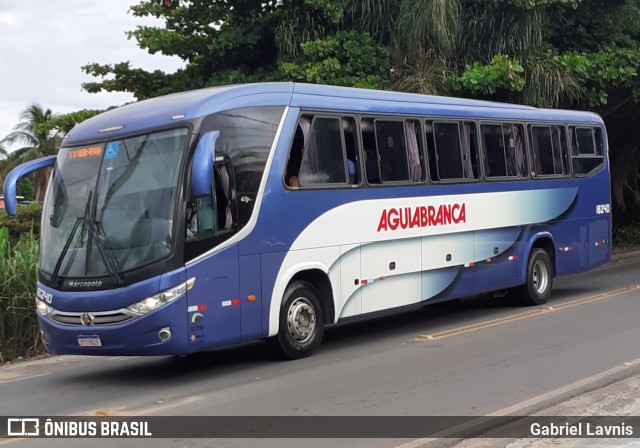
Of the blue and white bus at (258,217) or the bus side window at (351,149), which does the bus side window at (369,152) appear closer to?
the blue and white bus at (258,217)

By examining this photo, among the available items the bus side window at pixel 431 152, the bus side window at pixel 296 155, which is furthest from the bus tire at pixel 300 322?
the bus side window at pixel 431 152

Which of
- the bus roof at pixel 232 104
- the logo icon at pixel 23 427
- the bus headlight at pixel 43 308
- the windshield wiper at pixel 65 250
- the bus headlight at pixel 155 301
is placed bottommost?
the logo icon at pixel 23 427

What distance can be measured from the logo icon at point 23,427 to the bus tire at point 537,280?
9575 millimetres

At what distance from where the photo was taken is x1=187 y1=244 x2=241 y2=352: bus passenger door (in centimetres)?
969

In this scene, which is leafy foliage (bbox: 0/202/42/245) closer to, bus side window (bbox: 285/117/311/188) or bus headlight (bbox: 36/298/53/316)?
bus headlight (bbox: 36/298/53/316)

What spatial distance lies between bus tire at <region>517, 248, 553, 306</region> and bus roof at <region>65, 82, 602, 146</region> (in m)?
3.79

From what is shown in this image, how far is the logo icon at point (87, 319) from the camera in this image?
31.7 ft

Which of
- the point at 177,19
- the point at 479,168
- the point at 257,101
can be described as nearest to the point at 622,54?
the point at 479,168

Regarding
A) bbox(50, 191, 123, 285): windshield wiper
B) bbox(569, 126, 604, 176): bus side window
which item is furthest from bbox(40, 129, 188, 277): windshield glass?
bbox(569, 126, 604, 176): bus side window

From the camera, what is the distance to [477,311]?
15461mm

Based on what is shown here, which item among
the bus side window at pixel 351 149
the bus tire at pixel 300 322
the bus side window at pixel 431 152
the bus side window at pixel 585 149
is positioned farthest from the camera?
the bus side window at pixel 585 149

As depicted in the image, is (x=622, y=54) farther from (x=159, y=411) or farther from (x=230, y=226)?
(x=159, y=411)

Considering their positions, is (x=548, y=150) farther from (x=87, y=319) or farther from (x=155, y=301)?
(x=87, y=319)

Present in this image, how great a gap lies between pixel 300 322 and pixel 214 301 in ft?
5.17
